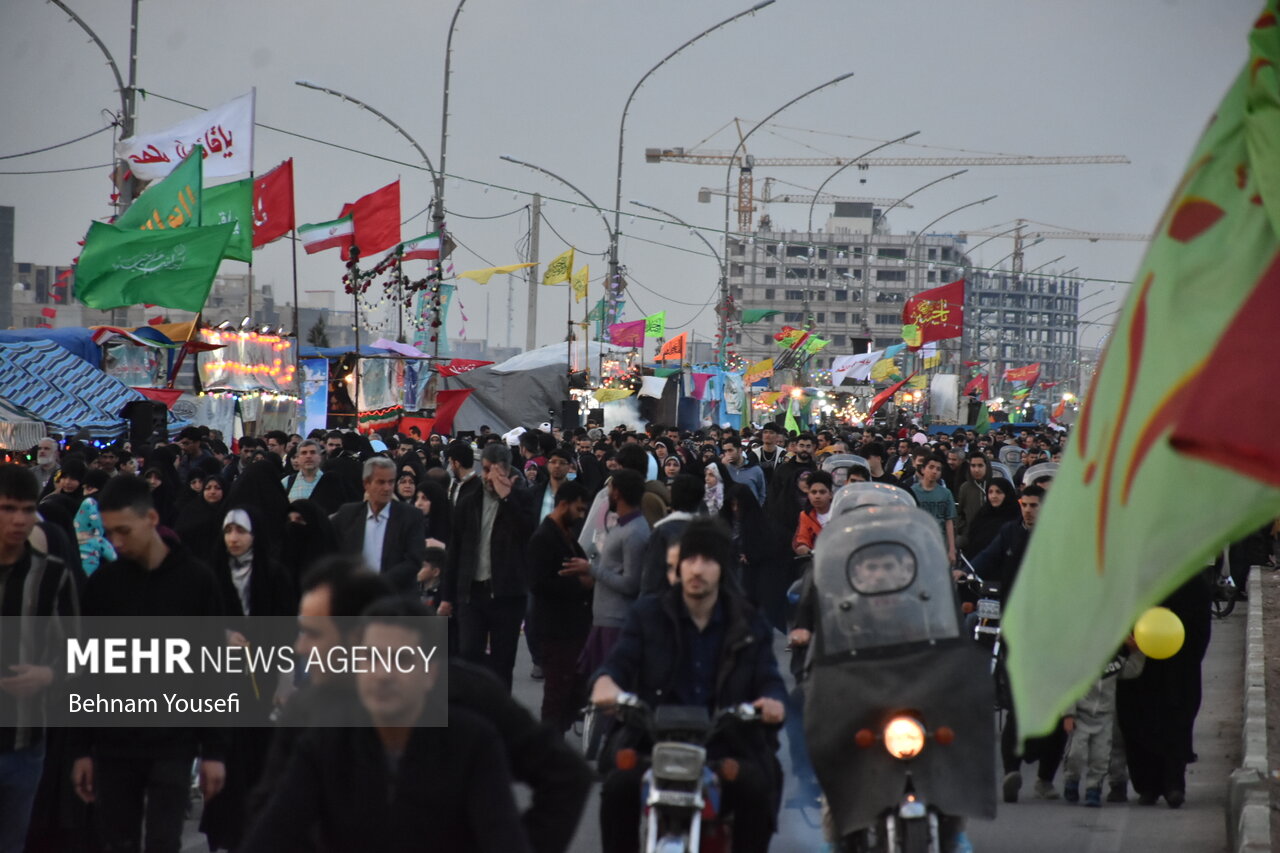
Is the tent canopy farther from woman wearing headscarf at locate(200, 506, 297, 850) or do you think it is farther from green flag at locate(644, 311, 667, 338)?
green flag at locate(644, 311, 667, 338)

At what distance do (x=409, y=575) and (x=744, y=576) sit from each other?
4650mm

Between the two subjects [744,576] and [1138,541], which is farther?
[744,576]

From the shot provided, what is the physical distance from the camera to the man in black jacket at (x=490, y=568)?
10789 mm

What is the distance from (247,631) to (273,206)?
783 inches

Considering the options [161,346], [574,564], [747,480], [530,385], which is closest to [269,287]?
[530,385]

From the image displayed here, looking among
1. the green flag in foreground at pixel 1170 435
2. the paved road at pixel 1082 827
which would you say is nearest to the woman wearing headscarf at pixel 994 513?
the paved road at pixel 1082 827

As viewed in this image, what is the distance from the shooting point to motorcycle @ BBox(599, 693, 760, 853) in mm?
5133

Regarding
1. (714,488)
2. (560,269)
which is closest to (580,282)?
(560,269)

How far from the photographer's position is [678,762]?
5.16m

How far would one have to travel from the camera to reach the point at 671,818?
17.1 ft

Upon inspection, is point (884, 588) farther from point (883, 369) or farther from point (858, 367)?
point (883, 369)

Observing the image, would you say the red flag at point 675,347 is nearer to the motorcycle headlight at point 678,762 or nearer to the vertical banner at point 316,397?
the vertical banner at point 316,397

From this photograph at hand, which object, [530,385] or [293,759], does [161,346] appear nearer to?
[530,385]

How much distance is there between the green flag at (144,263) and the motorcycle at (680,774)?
16.0 meters
